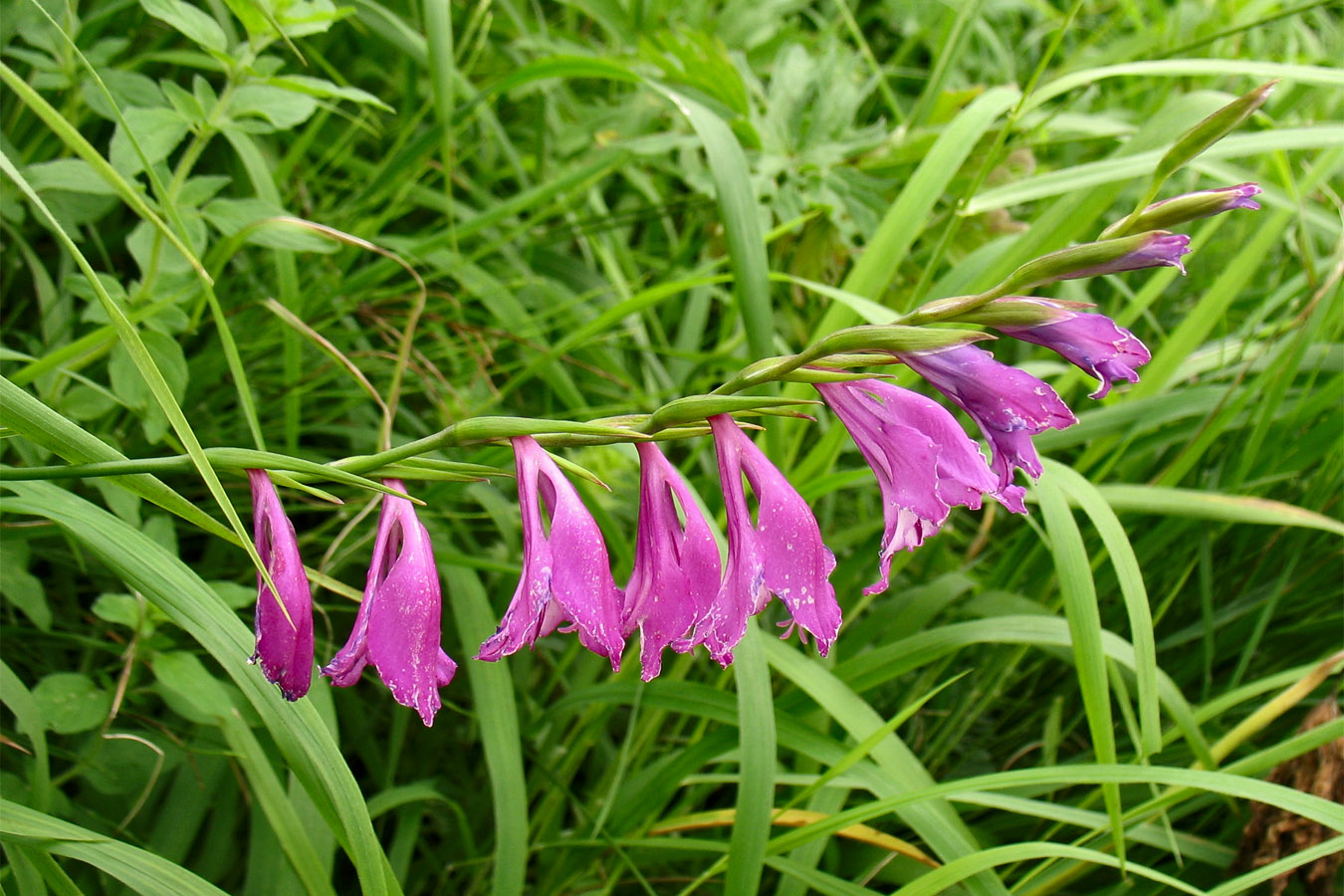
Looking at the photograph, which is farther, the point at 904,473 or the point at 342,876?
the point at 342,876

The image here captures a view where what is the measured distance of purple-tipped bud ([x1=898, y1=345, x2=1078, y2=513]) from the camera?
56cm

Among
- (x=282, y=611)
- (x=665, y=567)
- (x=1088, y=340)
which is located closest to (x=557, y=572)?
(x=665, y=567)

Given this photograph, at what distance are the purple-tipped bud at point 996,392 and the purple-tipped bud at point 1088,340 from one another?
0.02 m

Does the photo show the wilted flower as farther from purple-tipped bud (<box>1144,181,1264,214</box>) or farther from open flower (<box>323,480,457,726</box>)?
open flower (<box>323,480,457,726</box>)

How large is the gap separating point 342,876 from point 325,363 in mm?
705

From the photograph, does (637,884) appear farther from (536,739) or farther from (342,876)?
(342,876)

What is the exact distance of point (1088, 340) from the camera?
1.78 feet

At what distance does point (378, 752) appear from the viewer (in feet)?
4.37

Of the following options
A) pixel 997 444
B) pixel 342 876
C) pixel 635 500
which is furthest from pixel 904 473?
pixel 342 876

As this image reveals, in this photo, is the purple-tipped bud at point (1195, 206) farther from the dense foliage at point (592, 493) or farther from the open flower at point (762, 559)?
the dense foliage at point (592, 493)

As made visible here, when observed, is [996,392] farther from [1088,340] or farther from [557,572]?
[557,572]

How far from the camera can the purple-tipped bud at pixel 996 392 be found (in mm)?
562

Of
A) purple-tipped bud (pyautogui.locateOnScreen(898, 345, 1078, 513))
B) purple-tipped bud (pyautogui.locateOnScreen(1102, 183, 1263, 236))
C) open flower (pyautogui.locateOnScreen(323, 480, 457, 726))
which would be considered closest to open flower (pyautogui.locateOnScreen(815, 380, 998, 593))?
purple-tipped bud (pyautogui.locateOnScreen(898, 345, 1078, 513))

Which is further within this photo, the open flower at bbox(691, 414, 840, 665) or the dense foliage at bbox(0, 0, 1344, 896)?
the dense foliage at bbox(0, 0, 1344, 896)
